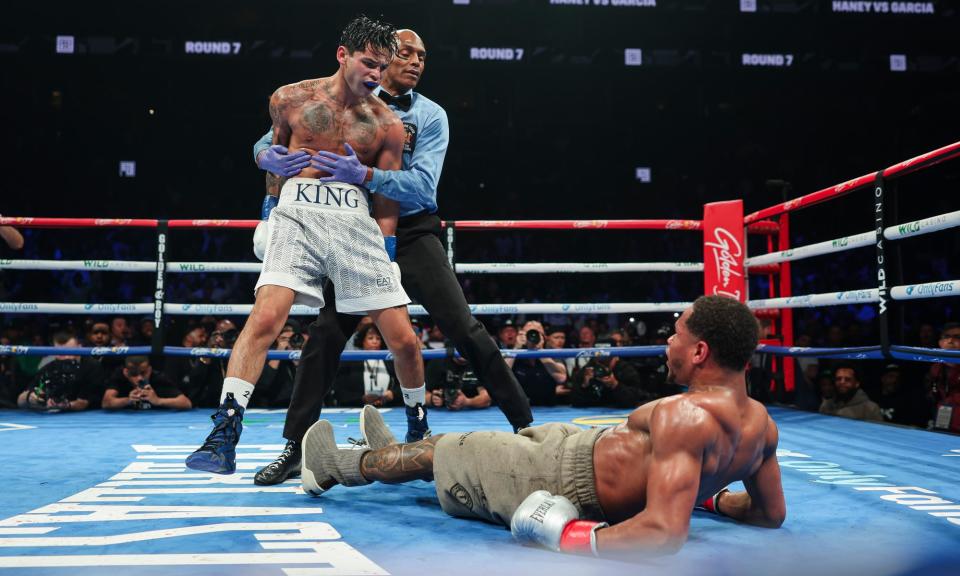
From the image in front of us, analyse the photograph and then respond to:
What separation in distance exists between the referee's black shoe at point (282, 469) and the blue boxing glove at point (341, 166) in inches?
29.8

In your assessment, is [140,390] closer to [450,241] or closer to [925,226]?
[450,241]

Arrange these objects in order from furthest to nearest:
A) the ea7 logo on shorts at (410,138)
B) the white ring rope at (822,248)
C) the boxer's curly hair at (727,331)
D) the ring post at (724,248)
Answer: the ring post at (724,248)
the white ring rope at (822,248)
the ea7 logo on shorts at (410,138)
the boxer's curly hair at (727,331)

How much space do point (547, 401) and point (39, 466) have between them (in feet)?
8.69

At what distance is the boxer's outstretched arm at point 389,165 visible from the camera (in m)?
2.23

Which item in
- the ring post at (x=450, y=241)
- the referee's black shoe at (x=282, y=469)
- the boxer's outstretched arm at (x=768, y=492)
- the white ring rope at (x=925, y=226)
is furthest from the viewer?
the ring post at (x=450, y=241)

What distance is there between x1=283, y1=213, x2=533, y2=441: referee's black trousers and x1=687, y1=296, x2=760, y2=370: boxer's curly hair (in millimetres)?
984

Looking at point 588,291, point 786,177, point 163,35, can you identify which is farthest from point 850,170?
point 163,35

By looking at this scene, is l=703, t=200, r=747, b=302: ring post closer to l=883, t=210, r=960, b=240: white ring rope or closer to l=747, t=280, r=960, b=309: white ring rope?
l=747, t=280, r=960, b=309: white ring rope

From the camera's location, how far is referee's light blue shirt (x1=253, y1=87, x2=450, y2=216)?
2.22 m

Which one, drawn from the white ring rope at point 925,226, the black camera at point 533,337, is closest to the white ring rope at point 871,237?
the white ring rope at point 925,226

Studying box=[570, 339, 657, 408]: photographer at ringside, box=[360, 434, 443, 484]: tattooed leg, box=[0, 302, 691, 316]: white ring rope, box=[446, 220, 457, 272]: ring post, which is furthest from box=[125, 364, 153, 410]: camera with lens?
box=[360, 434, 443, 484]: tattooed leg

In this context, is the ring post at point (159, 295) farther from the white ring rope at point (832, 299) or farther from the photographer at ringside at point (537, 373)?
the white ring rope at point (832, 299)

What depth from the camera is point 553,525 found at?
1360 millimetres

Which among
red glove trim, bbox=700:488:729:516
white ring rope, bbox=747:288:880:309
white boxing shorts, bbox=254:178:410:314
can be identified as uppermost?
white boxing shorts, bbox=254:178:410:314
